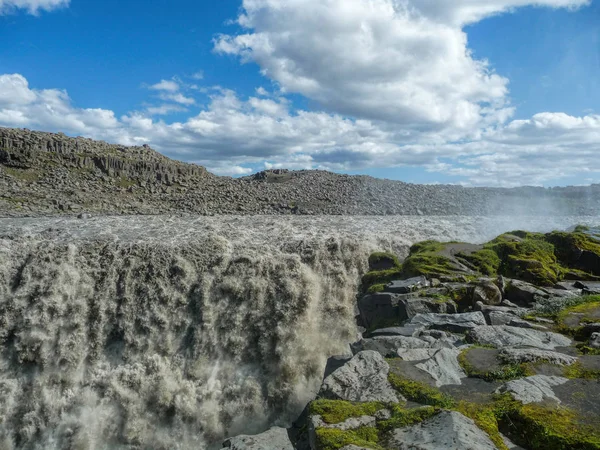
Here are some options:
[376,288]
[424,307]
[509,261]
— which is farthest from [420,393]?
[509,261]

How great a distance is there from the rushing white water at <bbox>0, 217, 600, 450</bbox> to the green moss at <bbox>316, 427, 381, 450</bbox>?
21.6 feet

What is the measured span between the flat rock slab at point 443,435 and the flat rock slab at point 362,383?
1.13 m

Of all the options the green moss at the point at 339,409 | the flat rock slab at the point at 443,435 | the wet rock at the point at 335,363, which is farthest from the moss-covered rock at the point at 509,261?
the flat rock slab at the point at 443,435

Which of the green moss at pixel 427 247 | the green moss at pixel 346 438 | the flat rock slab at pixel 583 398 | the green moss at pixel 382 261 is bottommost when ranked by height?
the green moss at pixel 346 438

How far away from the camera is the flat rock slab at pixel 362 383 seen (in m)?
7.76

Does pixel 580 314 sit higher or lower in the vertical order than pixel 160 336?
higher

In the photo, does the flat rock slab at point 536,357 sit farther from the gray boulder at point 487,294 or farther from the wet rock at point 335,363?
the gray boulder at point 487,294

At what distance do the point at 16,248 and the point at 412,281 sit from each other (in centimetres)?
1473

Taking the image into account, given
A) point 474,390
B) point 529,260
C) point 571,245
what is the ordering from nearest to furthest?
1. point 474,390
2. point 529,260
3. point 571,245

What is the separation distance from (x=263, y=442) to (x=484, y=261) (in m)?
12.9

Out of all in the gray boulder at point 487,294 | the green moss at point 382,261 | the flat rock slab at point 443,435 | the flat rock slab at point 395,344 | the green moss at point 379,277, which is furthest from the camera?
the green moss at point 382,261

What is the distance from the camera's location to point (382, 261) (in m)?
19.0

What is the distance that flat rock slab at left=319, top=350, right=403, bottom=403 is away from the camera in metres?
7.76

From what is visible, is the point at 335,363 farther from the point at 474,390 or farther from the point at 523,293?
the point at 523,293
